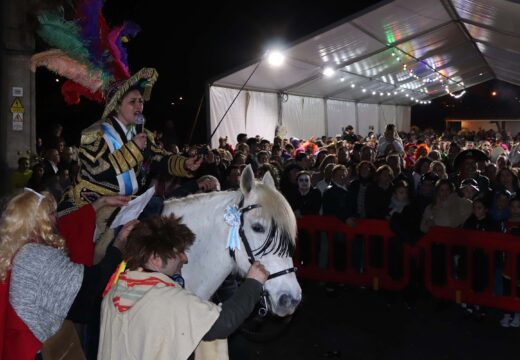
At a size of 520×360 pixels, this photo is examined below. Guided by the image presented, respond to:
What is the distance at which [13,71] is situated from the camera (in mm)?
6086

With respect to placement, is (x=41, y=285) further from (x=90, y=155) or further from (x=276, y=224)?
(x=276, y=224)

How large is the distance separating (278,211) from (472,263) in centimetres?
418

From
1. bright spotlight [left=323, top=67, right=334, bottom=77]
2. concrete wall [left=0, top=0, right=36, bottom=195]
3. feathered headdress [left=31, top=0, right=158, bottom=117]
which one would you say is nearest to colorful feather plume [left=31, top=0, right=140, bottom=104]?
feathered headdress [left=31, top=0, right=158, bottom=117]

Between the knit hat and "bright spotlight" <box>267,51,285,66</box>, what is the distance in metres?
10.7

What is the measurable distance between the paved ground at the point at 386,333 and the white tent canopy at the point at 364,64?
277 inches

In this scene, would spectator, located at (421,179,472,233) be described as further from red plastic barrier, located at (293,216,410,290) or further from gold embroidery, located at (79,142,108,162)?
gold embroidery, located at (79,142,108,162)

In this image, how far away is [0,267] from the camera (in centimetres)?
250

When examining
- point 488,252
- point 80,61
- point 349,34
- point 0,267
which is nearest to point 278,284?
point 0,267

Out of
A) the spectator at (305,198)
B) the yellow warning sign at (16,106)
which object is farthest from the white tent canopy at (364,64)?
the yellow warning sign at (16,106)

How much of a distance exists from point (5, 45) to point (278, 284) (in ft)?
16.0

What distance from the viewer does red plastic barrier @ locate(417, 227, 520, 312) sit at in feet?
20.0

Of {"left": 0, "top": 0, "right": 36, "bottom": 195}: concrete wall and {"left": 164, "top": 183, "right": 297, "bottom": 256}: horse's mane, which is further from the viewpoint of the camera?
{"left": 0, "top": 0, "right": 36, "bottom": 195}: concrete wall

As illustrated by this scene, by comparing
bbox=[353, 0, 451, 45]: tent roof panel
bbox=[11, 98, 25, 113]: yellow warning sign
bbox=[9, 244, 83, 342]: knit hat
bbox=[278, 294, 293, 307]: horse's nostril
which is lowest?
bbox=[278, 294, 293, 307]: horse's nostril

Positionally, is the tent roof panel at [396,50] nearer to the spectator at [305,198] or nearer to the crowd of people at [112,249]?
the spectator at [305,198]
